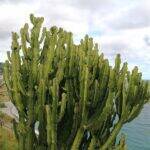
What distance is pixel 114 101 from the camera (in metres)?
10.7

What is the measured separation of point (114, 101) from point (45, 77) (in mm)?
1974

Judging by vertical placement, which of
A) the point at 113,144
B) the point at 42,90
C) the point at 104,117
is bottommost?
the point at 113,144

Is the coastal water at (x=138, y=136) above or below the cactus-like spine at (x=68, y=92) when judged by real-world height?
below

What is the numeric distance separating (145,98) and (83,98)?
2.05m

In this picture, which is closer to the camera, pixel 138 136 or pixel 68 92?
pixel 68 92

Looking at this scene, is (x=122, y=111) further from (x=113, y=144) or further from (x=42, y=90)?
(x=42, y=90)

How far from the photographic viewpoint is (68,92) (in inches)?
416

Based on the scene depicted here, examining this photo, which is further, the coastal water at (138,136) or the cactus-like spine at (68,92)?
the coastal water at (138,136)

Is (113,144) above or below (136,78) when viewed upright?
below

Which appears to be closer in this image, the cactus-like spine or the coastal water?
the cactus-like spine

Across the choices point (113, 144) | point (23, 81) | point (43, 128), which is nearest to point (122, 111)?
point (113, 144)

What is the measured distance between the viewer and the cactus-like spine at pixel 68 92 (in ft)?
33.7

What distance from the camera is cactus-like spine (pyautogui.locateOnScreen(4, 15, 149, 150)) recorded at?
10.3 meters

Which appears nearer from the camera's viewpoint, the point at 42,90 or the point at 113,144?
the point at 42,90
